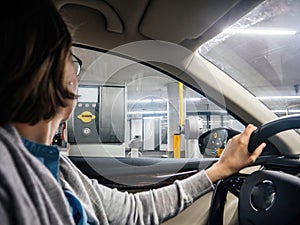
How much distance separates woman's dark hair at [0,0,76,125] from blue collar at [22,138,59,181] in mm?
48

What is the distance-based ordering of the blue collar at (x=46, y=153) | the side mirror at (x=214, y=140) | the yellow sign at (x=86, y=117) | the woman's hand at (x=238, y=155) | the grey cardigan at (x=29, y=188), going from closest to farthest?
the grey cardigan at (x=29, y=188)
the blue collar at (x=46, y=153)
the woman's hand at (x=238, y=155)
the side mirror at (x=214, y=140)
the yellow sign at (x=86, y=117)

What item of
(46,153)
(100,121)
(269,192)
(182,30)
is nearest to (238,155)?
(269,192)

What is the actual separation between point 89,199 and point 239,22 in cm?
91

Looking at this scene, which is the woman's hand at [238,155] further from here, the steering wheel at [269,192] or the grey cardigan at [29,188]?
the grey cardigan at [29,188]

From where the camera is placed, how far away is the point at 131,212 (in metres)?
1.12

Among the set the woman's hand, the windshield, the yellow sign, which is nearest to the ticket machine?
the yellow sign

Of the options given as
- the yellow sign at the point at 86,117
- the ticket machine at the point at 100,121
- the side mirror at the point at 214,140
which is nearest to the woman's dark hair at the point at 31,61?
the side mirror at the point at 214,140

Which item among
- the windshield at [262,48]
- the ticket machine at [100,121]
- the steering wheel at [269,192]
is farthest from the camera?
the ticket machine at [100,121]

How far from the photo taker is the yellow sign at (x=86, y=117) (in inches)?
134

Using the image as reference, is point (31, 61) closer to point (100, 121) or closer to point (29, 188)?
point (29, 188)

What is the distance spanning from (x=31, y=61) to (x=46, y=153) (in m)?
0.20

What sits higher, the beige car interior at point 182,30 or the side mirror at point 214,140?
the beige car interior at point 182,30

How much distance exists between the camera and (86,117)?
343 cm

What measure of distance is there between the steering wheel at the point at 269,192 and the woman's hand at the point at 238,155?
20 mm
